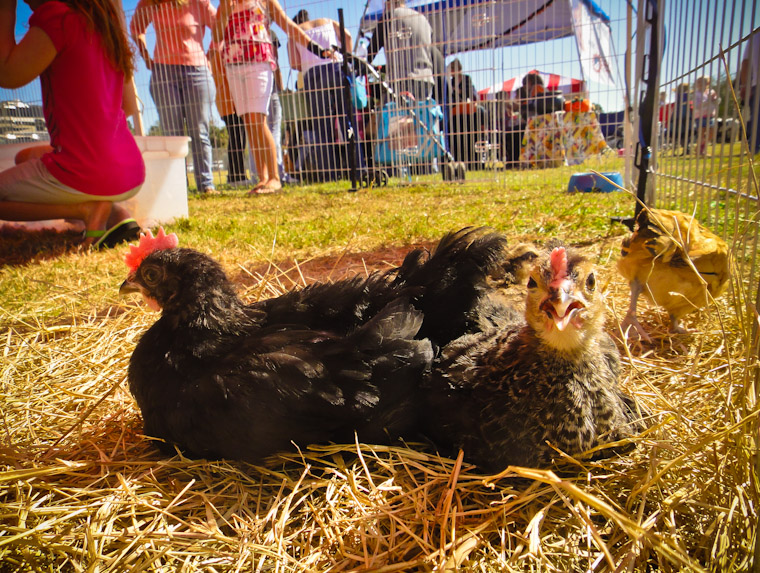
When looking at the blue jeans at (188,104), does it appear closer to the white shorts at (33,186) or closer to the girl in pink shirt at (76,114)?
the girl in pink shirt at (76,114)

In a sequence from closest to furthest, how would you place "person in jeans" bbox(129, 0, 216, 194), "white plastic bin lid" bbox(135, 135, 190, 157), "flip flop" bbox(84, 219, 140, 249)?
"flip flop" bbox(84, 219, 140, 249), "white plastic bin lid" bbox(135, 135, 190, 157), "person in jeans" bbox(129, 0, 216, 194)

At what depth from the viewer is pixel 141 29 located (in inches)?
324

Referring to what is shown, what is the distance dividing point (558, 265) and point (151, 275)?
1.32 m

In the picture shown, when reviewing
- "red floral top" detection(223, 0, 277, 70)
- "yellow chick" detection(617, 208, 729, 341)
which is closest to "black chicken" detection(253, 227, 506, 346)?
"yellow chick" detection(617, 208, 729, 341)

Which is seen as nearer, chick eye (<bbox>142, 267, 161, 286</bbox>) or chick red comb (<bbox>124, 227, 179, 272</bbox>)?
chick eye (<bbox>142, 267, 161, 286</bbox>)

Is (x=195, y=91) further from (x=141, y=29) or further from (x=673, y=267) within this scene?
(x=673, y=267)

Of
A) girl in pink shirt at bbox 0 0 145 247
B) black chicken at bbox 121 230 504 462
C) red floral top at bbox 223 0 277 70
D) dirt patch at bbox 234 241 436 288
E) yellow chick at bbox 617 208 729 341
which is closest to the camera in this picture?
black chicken at bbox 121 230 504 462

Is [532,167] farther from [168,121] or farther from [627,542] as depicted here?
[627,542]

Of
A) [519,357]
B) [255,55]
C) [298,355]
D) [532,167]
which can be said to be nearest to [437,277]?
[519,357]

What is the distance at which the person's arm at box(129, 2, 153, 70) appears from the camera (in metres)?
7.96

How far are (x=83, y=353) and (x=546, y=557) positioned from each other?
6.96 feet

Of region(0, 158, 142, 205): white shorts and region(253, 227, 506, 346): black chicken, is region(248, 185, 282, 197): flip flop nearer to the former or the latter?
region(0, 158, 142, 205): white shorts

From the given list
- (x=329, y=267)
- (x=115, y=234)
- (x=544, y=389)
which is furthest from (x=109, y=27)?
(x=544, y=389)

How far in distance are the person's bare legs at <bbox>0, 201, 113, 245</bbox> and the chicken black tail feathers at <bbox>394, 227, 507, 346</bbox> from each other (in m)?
3.80
